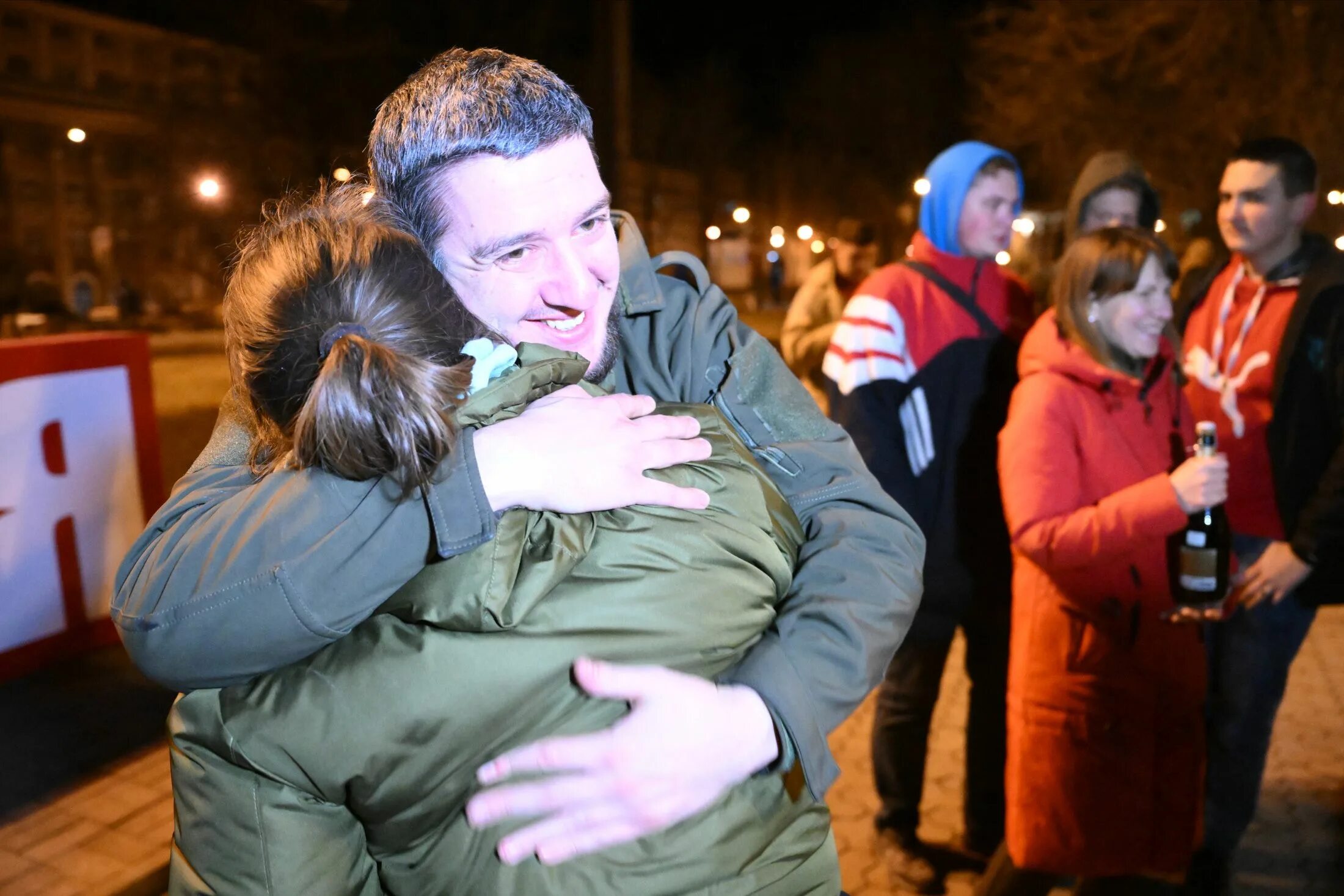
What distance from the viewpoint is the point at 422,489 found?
1108 millimetres

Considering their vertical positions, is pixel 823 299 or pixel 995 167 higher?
pixel 995 167

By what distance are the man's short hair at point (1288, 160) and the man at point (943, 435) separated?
95cm

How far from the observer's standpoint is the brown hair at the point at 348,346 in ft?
3.41

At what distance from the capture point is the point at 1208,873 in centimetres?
323

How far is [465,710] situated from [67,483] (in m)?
4.67

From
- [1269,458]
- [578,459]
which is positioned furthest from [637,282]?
[1269,458]

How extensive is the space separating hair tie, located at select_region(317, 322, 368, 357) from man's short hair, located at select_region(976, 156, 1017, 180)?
9.31ft

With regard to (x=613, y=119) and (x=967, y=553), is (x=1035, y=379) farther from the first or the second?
(x=613, y=119)

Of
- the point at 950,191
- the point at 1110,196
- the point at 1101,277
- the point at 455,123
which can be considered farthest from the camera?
the point at 1110,196

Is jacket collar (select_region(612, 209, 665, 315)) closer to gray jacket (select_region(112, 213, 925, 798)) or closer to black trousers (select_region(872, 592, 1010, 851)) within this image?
gray jacket (select_region(112, 213, 925, 798))

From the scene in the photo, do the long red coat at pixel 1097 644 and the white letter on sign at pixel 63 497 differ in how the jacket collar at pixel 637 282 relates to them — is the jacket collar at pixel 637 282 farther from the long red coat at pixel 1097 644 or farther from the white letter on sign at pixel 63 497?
the white letter on sign at pixel 63 497

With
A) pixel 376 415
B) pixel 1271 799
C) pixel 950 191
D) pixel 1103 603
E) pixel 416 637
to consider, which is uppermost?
pixel 950 191

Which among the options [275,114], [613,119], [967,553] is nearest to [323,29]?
[275,114]

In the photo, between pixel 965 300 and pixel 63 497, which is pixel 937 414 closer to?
pixel 965 300
